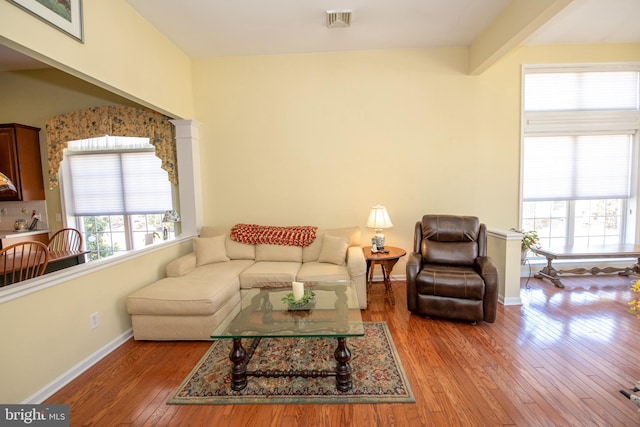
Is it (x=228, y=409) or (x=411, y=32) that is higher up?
(x=411, y=32)

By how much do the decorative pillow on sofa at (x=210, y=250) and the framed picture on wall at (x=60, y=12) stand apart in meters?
2.20

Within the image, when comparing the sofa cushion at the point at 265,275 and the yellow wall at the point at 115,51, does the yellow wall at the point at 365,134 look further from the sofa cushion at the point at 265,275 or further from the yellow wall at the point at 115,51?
the sofa cushion at the point at 265,275

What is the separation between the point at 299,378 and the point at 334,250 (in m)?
1.60

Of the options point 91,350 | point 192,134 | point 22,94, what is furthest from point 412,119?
point 22,94

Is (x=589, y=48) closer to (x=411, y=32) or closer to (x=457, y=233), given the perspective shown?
(x=411, y=32)

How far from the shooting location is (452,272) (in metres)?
2.88

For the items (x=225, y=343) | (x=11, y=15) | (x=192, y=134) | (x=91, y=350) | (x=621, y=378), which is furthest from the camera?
(x=192, y=134)

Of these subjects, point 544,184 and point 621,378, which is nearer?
point 621,378

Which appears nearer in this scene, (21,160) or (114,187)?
(21,160)

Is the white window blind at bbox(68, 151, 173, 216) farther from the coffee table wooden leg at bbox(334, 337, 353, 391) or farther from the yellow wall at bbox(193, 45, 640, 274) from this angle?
the coffee table wooden leg at bbox(334, 337, 353, 391)

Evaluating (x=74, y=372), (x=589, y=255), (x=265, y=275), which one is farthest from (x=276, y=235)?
(x=589, y=255)

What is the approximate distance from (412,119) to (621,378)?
10.5ft

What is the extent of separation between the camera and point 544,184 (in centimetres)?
406
